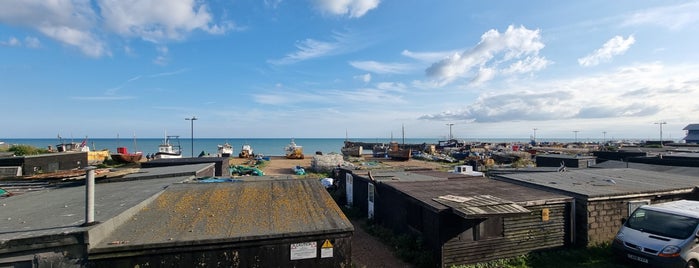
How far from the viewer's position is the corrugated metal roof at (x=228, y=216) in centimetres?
762

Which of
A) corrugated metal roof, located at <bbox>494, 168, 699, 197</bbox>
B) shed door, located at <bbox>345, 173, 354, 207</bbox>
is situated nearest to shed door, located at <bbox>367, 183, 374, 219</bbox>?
shed door, located at <bbox>345, 173, 354, 207</bbox>

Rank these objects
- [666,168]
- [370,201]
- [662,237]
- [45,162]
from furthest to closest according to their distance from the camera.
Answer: [45,162] < [666,168] < [370,201] < [662,237]

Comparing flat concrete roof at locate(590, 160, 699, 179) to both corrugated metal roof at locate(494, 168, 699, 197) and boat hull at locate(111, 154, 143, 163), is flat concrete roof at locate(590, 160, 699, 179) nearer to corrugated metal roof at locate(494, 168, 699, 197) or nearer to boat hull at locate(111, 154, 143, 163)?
corrugated metal roof at locate(494, 168, 699, 197)

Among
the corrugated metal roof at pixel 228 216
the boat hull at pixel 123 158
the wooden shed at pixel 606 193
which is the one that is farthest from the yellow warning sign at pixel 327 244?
the boat hull at pixel 123 158

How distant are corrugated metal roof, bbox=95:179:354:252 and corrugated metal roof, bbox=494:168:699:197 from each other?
453 inches

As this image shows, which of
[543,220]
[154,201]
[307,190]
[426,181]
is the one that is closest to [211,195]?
[154,201]

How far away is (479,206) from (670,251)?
5.76m

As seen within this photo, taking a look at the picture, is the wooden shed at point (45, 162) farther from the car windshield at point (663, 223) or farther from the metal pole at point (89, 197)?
the car windshield at point (663, 223)

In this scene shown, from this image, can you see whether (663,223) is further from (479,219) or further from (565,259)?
(479,219)

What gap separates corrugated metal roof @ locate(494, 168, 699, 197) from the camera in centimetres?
1479

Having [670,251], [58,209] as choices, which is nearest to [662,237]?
[670,251]

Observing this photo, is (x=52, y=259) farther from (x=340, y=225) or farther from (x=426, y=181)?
(x=426, y=181)

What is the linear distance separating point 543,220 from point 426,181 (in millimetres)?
6269

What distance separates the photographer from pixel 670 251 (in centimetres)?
1061
